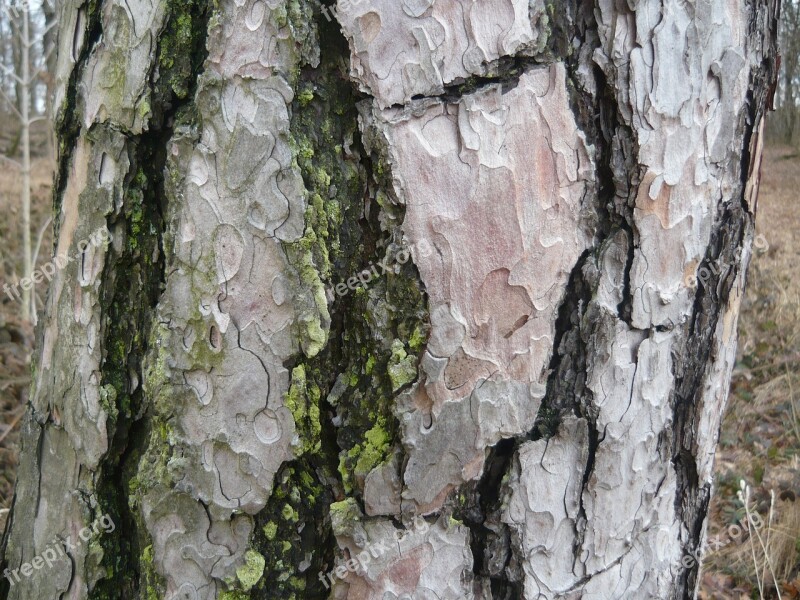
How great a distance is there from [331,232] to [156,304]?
0.84 ft

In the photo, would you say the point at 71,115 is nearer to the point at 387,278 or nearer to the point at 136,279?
the point at 136,279

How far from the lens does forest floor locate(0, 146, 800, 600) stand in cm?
262

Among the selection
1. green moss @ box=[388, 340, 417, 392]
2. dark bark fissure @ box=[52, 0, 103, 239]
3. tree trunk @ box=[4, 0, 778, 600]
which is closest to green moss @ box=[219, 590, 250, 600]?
tree trunk @ box=[4, 0, 778, 600]

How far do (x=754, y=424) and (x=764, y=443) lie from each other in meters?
0.27

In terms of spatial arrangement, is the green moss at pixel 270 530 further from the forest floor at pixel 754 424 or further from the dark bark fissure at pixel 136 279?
the forest floor at pixel 754 424

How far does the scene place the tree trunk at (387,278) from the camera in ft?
2.62

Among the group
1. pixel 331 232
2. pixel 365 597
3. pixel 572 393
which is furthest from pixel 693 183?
pixel 365 597

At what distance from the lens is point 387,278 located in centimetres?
81
